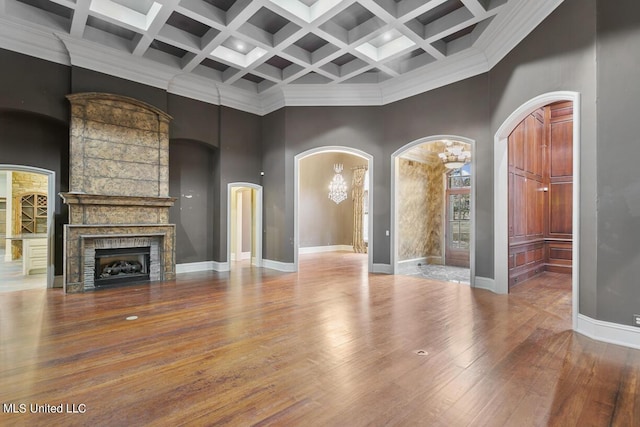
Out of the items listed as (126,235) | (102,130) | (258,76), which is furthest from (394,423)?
(258,76)

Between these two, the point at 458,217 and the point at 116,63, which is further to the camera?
the point at 458,217

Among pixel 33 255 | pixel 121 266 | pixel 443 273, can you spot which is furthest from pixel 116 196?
pixel 443 273

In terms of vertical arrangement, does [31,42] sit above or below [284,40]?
below

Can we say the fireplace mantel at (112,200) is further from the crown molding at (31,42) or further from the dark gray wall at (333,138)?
the dark gray wall at (333,138)

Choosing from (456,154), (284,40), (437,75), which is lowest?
(456,154)

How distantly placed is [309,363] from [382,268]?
511 centimetres

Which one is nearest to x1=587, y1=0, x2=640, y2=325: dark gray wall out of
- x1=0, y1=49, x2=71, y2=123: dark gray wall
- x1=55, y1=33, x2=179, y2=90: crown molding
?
x1=55, y1=33, x2=179, y2=90: crown molding

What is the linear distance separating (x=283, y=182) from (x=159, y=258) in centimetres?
335

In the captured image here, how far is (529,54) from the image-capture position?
4836mm

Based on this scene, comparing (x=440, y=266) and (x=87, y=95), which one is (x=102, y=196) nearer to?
(x=87, y=95)

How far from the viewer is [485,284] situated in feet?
20.0

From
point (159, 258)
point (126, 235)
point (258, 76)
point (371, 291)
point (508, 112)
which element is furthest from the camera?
point (258, 76)

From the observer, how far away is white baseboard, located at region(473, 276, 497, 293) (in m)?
5.94

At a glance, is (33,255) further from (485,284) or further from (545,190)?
(545,190)
